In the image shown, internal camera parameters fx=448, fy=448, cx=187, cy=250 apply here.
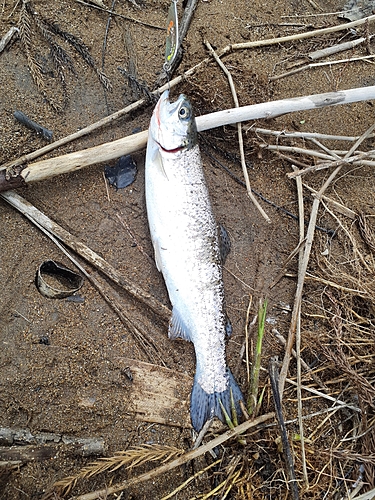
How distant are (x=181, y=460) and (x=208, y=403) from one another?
0.43 metres

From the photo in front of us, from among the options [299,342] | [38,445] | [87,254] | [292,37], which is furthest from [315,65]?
[38,445]

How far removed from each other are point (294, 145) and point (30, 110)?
7.40 ft

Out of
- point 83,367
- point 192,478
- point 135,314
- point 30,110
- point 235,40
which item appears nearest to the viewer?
point 192,478

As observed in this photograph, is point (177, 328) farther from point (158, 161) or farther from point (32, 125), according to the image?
point (32, 125)

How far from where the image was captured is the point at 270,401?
321 cm

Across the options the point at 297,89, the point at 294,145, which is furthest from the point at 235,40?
the point at 294,145

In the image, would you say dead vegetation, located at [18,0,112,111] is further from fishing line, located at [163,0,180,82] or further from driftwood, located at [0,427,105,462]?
driftwood, located at [0,427,105,462]

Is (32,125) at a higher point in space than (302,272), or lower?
higher

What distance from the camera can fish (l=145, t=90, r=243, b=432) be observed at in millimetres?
3227

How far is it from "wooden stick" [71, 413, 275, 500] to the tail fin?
0.14 metres

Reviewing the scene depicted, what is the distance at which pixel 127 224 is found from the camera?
3582 millimetres

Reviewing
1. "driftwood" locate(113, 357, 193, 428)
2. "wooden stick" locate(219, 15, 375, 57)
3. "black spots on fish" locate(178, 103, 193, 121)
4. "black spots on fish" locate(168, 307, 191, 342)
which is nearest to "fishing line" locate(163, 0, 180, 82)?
"black spots on fish" locate(178, 103, 193, 121)

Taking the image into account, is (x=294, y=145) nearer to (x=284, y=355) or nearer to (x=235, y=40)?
(x=235, y=40)

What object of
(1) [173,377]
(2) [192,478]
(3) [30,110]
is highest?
(3) [30,110]
